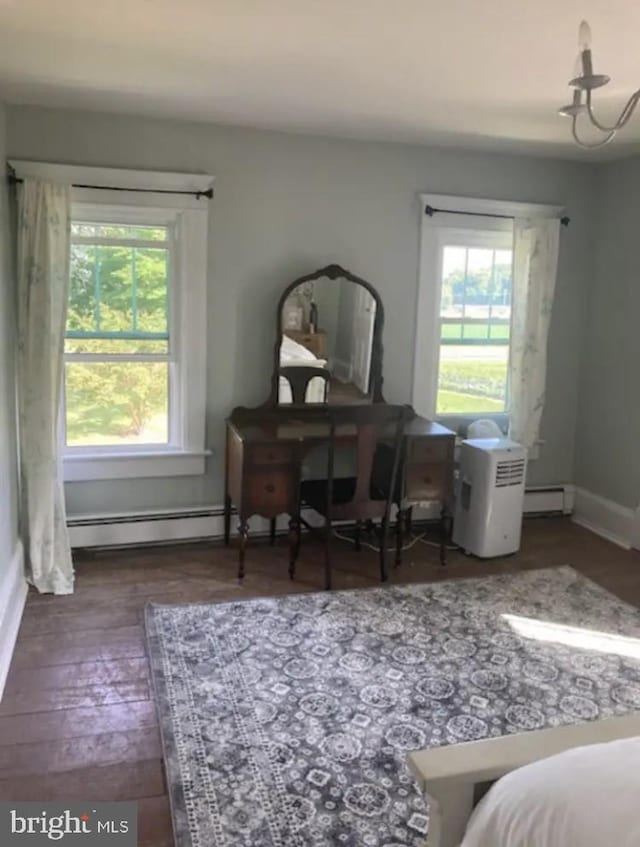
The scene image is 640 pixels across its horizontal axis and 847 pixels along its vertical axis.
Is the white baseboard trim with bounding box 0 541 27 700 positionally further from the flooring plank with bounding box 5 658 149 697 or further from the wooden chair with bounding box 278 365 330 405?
the wooden chair with bounding box 278 365 330 405

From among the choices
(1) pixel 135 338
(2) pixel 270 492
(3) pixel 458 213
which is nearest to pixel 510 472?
(2) pixel 270 492

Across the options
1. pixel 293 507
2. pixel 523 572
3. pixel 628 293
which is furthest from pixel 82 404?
pixel 628 293

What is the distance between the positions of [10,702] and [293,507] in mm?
1613

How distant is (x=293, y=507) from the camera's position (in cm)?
375

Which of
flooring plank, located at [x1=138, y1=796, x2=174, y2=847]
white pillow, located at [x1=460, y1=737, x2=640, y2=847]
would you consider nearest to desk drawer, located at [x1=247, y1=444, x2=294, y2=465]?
flooring plank, located at [x1=138, y1=796, x2=174, y2=847]

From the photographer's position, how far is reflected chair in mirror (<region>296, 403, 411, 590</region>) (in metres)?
3.61

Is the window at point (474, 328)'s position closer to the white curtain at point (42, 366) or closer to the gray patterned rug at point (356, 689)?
the gray patterned rug at point (356, 689)

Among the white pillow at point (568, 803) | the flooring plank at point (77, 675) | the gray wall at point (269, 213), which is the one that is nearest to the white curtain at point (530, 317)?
the gray wall at point (269, 213)

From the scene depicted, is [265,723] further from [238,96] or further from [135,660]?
[238,96]

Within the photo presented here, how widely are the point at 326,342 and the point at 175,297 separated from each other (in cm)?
89

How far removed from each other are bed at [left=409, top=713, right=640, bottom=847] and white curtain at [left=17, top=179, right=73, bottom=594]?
2.61 metres

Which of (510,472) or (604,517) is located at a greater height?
(510,472)

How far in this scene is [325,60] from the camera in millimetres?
2680

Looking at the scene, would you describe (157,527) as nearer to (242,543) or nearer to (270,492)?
(242,543)
